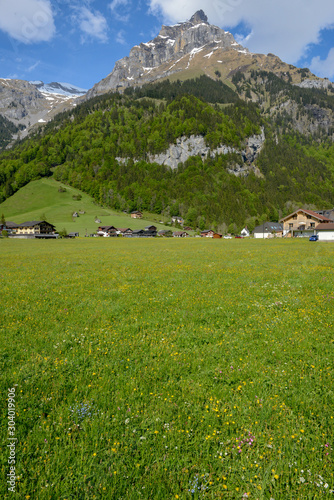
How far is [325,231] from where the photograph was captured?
86500 millimetres

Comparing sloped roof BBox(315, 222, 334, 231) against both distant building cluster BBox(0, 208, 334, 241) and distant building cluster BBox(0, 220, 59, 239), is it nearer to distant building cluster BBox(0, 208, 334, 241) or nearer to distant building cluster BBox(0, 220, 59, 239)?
distant building cluster BBox(0, 208, 334, 241)

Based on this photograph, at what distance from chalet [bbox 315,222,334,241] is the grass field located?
87579mm

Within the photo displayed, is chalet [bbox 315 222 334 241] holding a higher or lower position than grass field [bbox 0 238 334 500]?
higher

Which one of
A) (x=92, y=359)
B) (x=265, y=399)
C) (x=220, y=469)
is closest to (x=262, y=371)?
(x=265, y=399)

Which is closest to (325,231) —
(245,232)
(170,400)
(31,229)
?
(245,232)

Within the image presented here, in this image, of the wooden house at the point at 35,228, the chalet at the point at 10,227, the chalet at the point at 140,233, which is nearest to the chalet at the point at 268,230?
the chalet at the point at 140,233

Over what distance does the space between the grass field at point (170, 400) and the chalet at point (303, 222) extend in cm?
10008

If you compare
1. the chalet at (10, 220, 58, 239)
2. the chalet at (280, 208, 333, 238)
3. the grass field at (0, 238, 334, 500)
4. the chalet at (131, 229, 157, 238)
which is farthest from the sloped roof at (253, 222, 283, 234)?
the grass field at (0, 238, 334, 500)

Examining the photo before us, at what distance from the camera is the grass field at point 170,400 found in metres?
3.58

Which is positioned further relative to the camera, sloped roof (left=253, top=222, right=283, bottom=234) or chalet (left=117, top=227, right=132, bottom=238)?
chalet (left=117, top=227, right=132, bottom=238)

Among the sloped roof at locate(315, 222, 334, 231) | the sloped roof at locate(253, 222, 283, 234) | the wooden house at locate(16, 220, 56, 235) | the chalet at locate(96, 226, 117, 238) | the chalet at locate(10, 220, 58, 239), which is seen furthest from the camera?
the chalet at locate(96, 226, 117, 238)

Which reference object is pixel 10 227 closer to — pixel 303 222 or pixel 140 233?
pixel 140 233

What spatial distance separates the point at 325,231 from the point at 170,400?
331 ft

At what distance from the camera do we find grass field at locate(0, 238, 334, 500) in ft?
11.8
